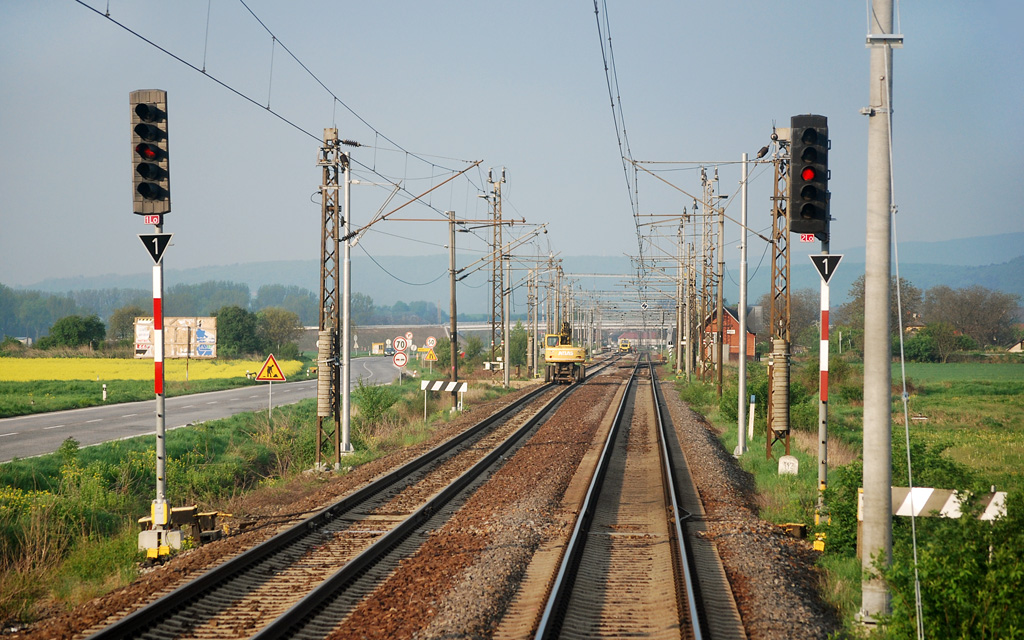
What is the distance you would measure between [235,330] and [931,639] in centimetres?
8678

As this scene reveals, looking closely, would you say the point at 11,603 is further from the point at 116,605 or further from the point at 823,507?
the point at 823,507

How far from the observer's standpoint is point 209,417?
34156 millimetres

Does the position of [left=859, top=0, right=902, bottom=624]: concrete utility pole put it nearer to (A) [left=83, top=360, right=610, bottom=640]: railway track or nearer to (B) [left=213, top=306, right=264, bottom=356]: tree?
(A) [left=83, top=360, right=610, bottom=640]: railway track

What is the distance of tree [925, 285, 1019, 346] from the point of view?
354 ft

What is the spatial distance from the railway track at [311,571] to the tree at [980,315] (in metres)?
106

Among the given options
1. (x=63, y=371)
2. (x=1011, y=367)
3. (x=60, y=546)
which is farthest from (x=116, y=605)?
(x=1011, y=367)

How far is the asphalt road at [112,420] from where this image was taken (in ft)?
84.0

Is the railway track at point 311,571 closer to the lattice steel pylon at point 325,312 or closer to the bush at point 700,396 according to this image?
the lattice steel pylon at point 325,312

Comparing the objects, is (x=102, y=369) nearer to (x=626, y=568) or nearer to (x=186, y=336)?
(x=186, y=336)

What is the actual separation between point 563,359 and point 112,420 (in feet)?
90.2

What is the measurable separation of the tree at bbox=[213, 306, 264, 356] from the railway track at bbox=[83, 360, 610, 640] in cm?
7375

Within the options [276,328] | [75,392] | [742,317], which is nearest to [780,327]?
[742,317]

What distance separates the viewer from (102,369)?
62.6 metres

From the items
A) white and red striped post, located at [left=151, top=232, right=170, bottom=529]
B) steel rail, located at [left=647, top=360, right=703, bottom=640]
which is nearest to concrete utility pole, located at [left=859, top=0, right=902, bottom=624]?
steel rail, located at [left=647, top=360, right=703, bottom=640]
